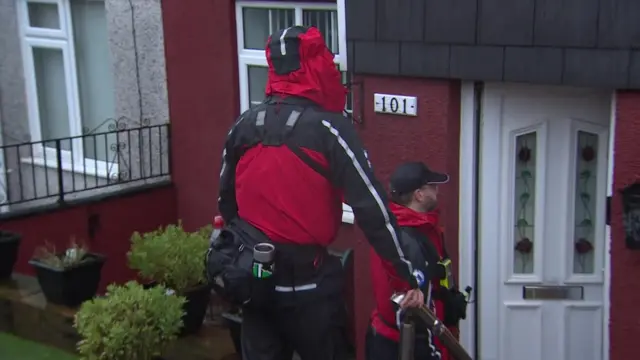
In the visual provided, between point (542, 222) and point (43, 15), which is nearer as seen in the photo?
point (542, 222)

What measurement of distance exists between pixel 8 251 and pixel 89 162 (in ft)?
6.16

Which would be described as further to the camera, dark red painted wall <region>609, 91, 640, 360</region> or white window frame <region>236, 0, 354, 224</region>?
white window frame <region>236, 0, 354, 224</region>

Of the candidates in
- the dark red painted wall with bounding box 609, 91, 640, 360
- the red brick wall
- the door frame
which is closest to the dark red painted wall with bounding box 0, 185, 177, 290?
the red brick wall

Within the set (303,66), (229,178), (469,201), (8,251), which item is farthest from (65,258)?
(303,66)

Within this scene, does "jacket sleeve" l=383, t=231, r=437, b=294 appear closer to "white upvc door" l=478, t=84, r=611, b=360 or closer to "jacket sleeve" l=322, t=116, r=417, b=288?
"jacket sleeve" l=322, t=116, r=417, b=288

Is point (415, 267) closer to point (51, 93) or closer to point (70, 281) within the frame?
point (70, 281)

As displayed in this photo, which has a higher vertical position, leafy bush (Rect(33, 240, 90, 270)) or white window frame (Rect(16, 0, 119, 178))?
white window frame (Rect(16, 0, 119, 178))

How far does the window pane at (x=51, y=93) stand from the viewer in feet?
29.8

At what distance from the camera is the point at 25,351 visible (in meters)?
6.45

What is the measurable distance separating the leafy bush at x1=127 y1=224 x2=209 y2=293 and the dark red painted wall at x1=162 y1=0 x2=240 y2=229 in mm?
1386

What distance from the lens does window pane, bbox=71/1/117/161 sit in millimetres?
8539

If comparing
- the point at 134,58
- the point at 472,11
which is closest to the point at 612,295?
the point at 472,11

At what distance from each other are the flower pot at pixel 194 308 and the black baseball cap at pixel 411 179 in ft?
8.23

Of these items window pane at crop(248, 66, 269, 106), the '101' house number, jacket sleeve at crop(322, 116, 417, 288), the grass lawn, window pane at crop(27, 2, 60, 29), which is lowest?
the grass lawn
